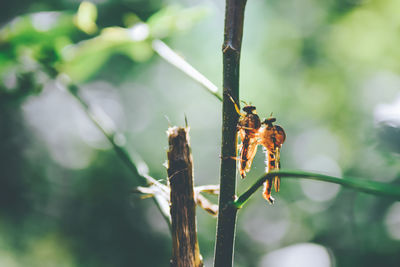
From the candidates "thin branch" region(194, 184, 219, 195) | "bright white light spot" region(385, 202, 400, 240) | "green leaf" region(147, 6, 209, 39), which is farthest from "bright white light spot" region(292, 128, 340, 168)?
"thin branch" region(194, 184, 219, 195)

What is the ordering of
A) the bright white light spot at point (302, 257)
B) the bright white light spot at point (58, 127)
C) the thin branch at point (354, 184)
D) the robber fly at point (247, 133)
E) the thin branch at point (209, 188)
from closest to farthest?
1. the thin branch at point (354, 184)
2. the thin branch at point (209, 188)
3. the robber fly at point (247, 133)
4. the bright white light spot at point (302, 257)
5. the bright white light spot at point (58, 127)

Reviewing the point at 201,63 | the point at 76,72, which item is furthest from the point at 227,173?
the point at 201,63

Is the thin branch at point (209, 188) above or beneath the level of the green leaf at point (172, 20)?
beneath

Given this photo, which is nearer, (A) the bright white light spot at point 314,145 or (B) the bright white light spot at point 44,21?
(B) the bright white light spot at point 44,21

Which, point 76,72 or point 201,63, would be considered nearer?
point 76,72

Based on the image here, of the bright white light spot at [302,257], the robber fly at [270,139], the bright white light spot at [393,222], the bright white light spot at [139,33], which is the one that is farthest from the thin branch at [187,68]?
the bright white light spot at [393,222]

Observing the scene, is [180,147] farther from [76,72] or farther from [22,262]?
[22,262]

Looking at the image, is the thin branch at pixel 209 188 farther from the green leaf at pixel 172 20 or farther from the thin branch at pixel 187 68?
the green leaf at pixel 172 20
